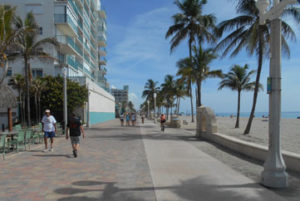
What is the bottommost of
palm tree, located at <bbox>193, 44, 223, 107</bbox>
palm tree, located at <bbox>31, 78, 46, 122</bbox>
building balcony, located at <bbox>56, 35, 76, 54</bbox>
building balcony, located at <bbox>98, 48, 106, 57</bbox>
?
palm tree, located at <bbox>31, 78, 46, 122</bbox>

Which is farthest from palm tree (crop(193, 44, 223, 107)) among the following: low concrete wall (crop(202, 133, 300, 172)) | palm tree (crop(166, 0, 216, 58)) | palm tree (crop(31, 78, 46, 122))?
palm tree (crop(31, 78, 46, 122))

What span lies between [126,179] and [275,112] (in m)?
3.83

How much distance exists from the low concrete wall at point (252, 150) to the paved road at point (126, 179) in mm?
920

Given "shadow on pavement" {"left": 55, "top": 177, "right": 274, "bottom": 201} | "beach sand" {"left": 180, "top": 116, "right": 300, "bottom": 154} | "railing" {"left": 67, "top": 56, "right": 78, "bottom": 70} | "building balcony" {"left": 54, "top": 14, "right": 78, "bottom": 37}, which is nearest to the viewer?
"shadow on pavement" {"left": 55, "top": 177, "right": 274, "bottom": 201}

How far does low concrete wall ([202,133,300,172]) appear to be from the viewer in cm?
624

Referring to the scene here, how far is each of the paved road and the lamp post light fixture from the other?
0.35 meters

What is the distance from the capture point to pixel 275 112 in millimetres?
5309

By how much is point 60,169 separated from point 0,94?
10626 millimetres

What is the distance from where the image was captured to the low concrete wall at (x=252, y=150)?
6243 millimetres

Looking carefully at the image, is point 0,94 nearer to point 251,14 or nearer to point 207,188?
point 207,188

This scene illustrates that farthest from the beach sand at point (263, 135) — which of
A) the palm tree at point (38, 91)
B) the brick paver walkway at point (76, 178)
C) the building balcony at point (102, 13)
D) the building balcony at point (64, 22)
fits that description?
the building balcony at point (102, 13)

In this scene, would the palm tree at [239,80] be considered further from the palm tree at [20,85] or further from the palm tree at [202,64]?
the palm tree at [20,85]

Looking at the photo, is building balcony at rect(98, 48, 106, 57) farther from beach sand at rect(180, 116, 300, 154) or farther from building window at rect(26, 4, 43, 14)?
beach sand at rect(180, 116, 300, 154)

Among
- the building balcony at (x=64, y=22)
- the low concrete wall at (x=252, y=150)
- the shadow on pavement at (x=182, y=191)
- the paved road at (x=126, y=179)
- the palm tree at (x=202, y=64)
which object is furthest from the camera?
the building balcony at (x=64, y=22)
